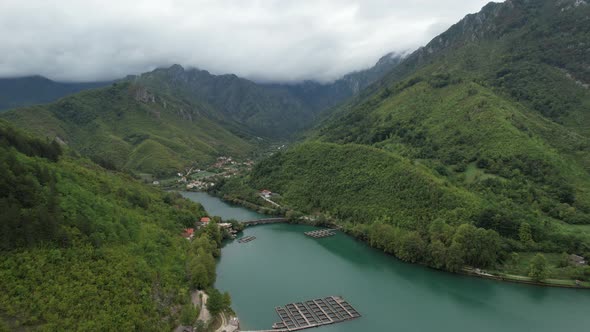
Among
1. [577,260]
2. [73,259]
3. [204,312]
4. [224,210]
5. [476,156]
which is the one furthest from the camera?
[224,210]

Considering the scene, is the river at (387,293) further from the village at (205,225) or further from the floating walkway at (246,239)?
the village at (205,225)

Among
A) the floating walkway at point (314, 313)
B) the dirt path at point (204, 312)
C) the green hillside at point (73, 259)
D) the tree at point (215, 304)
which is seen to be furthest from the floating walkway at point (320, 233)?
the tree at point (215, 304)

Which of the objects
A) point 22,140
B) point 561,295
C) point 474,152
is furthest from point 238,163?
point 561,295

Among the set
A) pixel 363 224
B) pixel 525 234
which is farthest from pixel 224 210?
pixel 525 234

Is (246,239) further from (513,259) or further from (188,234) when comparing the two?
(513,259)

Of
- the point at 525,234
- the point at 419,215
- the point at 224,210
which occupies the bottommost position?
the point at 224,210

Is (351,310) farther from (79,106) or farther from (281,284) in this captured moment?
(79,106)
